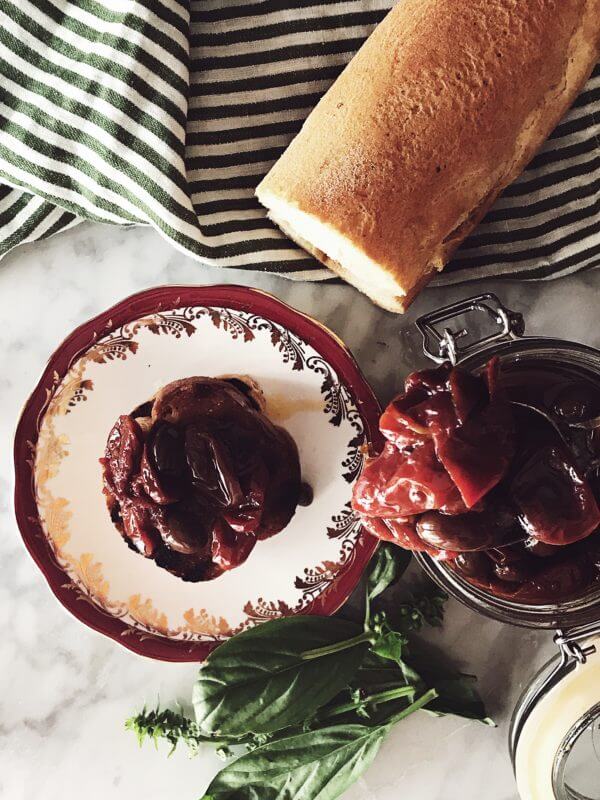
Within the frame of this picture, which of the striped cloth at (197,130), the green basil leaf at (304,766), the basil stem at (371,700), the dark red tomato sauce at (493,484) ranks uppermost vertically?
the striped cloth at (197,130)

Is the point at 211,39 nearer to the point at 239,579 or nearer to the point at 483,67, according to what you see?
the point at 483,67


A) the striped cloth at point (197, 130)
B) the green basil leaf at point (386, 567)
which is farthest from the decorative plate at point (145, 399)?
the striped cloth at point (197, 130)

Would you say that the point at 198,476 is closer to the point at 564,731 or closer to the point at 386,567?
the point at 386,567

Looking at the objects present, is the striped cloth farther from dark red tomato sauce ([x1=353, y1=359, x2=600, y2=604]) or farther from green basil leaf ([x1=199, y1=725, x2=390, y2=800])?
green basil leaf ([x1=199, y1=725, x2=390, y2=800])

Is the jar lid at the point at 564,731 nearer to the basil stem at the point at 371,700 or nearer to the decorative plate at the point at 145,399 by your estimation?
the basil stem at the point at 371,700

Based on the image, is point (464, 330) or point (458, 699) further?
point (458, 699)

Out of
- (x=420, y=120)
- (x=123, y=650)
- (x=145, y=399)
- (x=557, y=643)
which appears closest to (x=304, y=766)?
(x=123, y=650)
